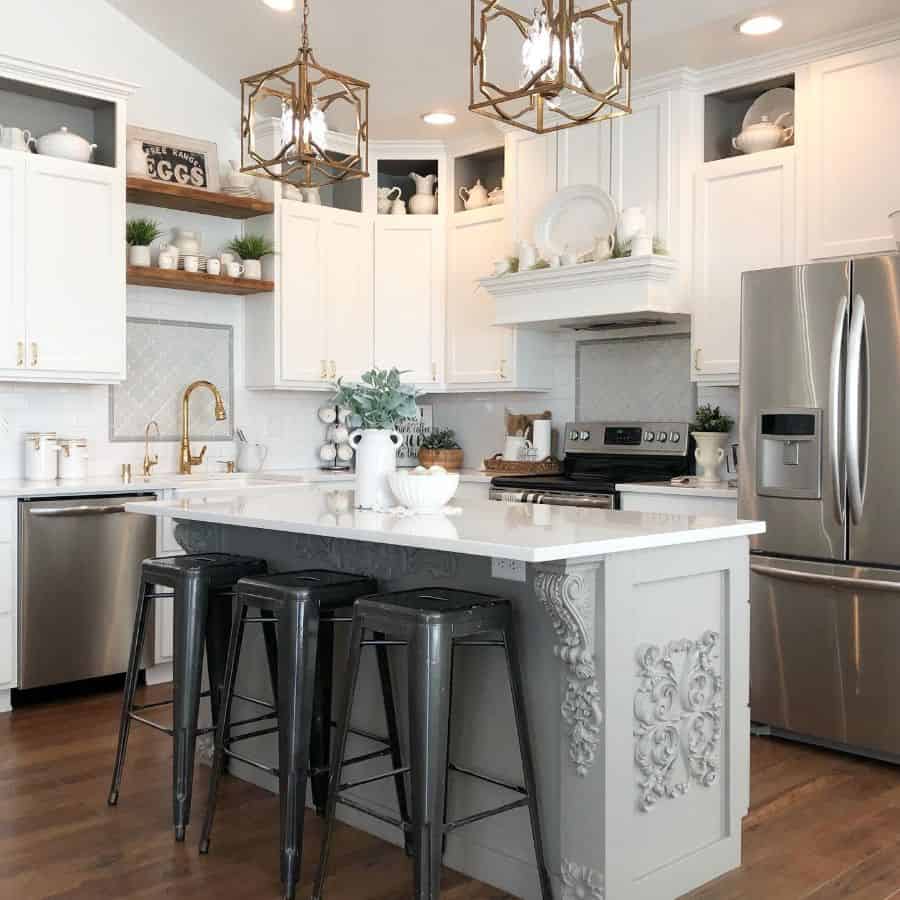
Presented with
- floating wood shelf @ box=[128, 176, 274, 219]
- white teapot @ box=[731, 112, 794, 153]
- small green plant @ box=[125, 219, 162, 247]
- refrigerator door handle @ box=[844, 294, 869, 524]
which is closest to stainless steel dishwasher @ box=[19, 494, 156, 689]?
small green plant @ box=[125, 219, 162, 247]

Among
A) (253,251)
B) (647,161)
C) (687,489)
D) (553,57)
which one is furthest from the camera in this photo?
(253,251)

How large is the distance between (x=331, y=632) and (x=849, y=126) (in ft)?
9.60

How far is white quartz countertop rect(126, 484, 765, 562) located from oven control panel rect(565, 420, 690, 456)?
6.22 feet

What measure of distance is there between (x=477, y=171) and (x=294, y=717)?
4138mm

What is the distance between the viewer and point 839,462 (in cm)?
381

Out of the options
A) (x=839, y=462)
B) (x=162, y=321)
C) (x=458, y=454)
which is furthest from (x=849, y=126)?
(x=162, y=321)

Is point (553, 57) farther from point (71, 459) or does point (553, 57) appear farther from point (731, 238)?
point (71, 459)

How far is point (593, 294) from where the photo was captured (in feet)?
16.6

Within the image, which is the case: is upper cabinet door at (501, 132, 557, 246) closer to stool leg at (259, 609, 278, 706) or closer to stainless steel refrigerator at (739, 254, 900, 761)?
stainless steel refrigerator at (739, 254, 900, 761)

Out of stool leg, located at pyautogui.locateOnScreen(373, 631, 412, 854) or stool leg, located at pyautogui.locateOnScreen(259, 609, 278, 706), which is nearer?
stool leg, located at pyautogui.locateOnScreen(373, 631, 412, 854)

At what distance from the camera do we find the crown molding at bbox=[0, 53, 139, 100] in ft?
15.0

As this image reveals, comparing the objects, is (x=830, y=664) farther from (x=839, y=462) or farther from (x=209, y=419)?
(x=209, y=419)

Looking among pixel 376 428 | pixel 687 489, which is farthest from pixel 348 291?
pixel 376 428

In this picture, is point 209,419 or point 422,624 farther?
point 209,419
